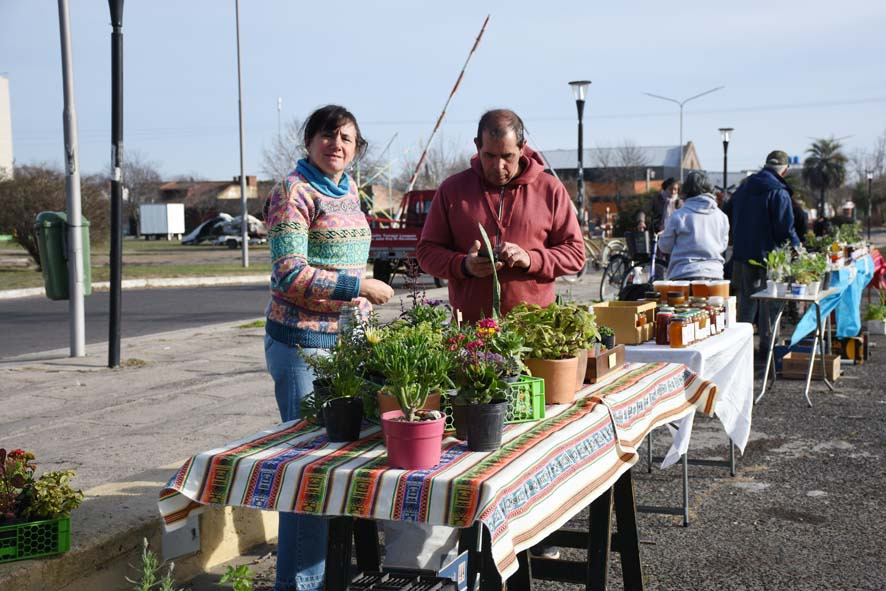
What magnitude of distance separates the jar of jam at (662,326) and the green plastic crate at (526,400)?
1.93m

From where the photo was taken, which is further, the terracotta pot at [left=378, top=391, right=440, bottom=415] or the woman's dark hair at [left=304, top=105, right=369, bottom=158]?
the woman's dark hair at [left=304, top=105, right=369, bottom=158]

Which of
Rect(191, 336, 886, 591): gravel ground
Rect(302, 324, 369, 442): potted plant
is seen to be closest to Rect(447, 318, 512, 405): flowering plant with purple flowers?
Rect(302, 324, 369, 442): potted plant

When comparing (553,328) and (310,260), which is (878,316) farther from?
(310,260)

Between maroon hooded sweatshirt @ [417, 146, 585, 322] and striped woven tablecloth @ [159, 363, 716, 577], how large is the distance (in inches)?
42.5

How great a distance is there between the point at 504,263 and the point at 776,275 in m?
4.83

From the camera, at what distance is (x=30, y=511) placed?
338 centimetres

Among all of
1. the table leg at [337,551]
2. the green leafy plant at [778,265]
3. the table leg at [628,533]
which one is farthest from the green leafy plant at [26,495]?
the green leafy plant at [778,265]

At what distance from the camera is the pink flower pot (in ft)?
8.12

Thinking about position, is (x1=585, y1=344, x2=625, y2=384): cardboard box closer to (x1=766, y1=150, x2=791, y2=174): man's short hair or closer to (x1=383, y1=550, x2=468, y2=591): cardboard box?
(x1=383, y1=550, x2=468, y2=591): cardboard box

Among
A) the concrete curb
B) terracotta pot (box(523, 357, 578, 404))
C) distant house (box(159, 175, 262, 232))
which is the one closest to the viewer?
terracotta pot (box(523, 357, 578, 404))

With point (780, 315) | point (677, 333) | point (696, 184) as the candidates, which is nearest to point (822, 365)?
point (780, 315)

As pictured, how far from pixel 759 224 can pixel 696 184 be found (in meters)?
1.32

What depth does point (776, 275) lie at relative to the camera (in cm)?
806

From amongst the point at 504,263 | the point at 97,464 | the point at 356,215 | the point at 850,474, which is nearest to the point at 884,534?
the point at 850,474
